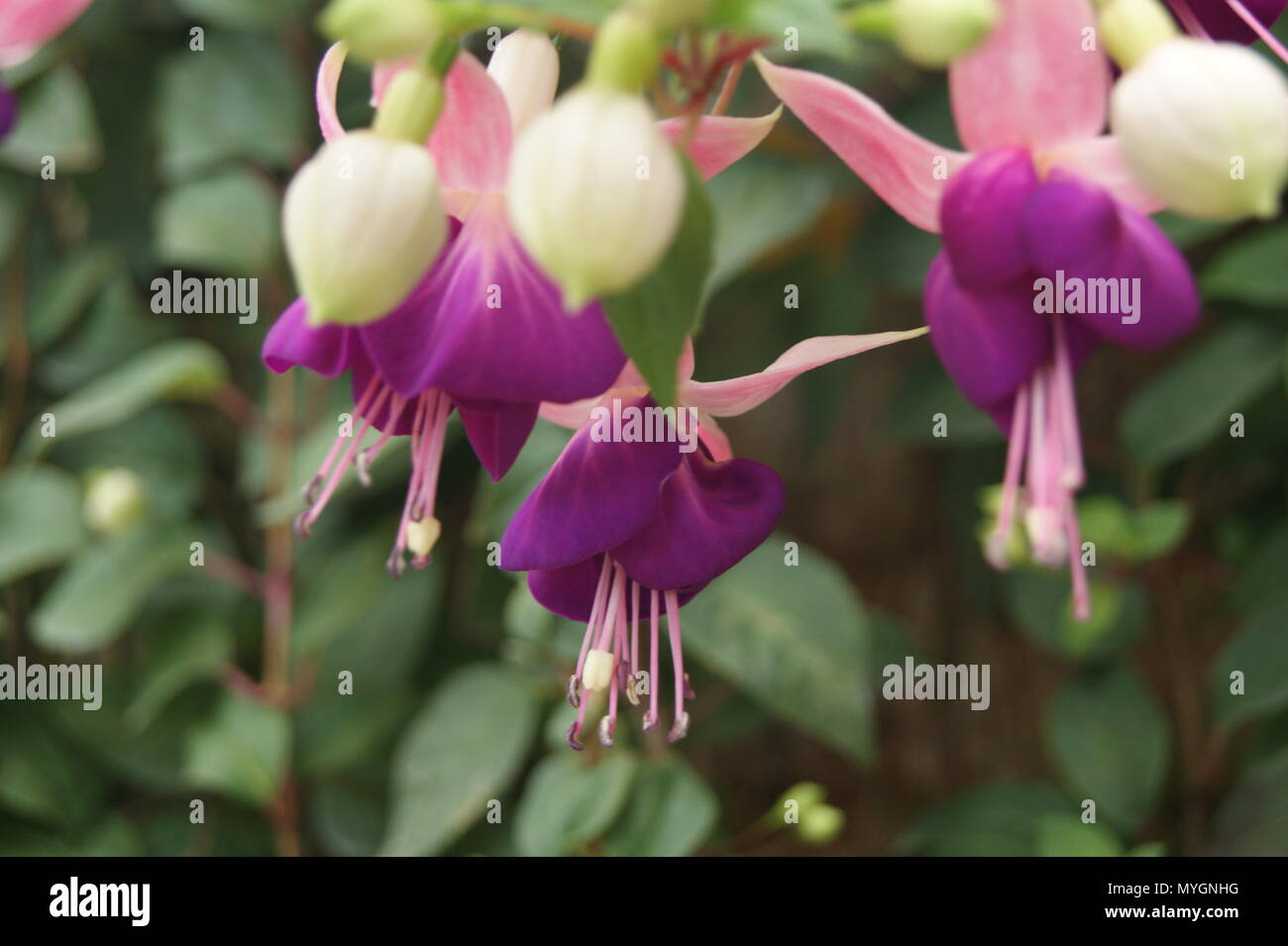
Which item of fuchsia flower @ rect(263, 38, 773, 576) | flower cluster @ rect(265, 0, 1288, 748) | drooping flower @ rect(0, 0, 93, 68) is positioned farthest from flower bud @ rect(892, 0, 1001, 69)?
drooping flower @ rect(0, 0, 93, 68)

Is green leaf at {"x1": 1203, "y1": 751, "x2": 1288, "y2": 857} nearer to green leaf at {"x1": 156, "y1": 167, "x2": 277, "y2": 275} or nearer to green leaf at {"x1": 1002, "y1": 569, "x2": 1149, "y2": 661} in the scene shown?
green leaf at {"x1": 1002, "y1": 569, "x2": 1149, "y2": 661}

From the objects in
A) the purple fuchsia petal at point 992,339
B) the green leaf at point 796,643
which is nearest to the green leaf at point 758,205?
the green leaf at point 796,643

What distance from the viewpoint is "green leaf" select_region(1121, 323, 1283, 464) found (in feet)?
2.99

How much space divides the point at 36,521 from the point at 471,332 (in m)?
0.96

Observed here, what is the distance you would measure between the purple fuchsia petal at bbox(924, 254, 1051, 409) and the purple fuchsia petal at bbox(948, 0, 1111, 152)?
0.15 feet

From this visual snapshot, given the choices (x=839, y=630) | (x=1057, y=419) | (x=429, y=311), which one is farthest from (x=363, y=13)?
(x=839, y=630)

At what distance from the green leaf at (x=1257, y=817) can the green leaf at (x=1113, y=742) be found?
9 centimetres

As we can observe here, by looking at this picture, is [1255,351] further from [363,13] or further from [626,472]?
[363,13]

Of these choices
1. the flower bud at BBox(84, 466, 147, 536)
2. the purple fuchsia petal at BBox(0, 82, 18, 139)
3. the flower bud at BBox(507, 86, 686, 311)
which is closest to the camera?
the flower bud at BBox(507, 86, 686, 311)

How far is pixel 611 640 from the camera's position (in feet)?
1.41

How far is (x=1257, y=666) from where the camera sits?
2.90 feet

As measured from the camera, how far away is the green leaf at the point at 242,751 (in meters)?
1.08

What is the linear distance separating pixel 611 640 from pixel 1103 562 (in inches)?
28.3

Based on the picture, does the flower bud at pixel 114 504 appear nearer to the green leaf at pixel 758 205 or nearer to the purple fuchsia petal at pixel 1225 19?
the green leaf at pixel 758 205
